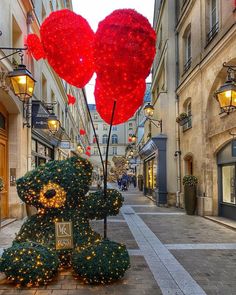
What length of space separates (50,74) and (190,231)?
12000 millimetres

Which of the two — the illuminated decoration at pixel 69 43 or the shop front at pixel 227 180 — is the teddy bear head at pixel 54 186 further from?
the shop front at pixel 227 180

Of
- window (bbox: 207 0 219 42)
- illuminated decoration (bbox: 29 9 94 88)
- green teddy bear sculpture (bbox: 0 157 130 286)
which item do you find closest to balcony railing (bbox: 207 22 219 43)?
window (bbox: 207 0 219 42)

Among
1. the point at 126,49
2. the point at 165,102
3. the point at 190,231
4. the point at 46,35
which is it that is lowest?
the point at 190,231

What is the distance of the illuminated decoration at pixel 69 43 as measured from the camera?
15.7ft

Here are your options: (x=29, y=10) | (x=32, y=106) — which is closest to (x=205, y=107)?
(x=32, y=106)

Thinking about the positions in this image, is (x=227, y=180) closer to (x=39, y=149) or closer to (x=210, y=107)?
(x=210, y=107)

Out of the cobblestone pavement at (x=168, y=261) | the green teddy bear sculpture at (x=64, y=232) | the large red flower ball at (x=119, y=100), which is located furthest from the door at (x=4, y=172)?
the large red flower ball at (x=119, y=100)

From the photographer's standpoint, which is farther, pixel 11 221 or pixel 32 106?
pixel 32 106

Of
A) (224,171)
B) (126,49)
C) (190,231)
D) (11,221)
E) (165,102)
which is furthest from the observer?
(165,102)

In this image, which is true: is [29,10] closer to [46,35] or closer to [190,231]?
[46,35]

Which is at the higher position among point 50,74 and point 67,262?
point 50,74

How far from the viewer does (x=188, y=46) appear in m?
16.2

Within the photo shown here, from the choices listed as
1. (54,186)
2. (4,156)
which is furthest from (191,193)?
(54,186)

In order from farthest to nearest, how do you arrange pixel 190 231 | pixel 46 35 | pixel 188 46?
pixel 188 46
pixel 190 231
pixel 46 35
